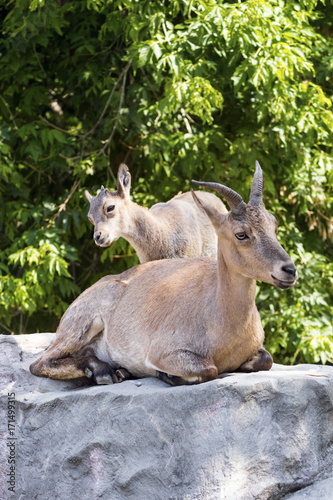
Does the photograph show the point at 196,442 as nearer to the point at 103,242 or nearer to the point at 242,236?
the point at 242,236

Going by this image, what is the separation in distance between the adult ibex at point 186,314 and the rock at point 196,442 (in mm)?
189

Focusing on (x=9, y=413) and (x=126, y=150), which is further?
(x=126, y=150)

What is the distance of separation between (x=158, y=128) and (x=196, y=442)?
5649mm

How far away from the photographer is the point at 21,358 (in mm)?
5656

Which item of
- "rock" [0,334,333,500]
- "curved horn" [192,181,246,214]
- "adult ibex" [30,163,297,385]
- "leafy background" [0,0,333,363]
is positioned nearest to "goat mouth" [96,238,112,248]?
"adult ibex" [30,163,297,385]

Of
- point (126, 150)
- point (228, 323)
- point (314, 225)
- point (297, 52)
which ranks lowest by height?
point (314, 225)

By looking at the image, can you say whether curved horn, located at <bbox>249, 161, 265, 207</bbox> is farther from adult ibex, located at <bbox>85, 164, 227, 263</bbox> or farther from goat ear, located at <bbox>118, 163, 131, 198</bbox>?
goat ear, located at <bbox>118, 163, 131, 198</bbox>

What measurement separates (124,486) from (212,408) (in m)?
0.73

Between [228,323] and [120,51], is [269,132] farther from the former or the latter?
[228,323]

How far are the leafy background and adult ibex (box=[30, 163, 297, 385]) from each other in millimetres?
2916

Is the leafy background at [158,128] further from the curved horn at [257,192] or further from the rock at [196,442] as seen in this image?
the rock at [196,442]

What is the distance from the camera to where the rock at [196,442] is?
413cm

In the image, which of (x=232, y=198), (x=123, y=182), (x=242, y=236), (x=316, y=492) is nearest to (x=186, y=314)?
(x=242, y=236)

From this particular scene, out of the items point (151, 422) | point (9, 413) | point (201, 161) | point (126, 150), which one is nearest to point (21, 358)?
point (9, 413)
